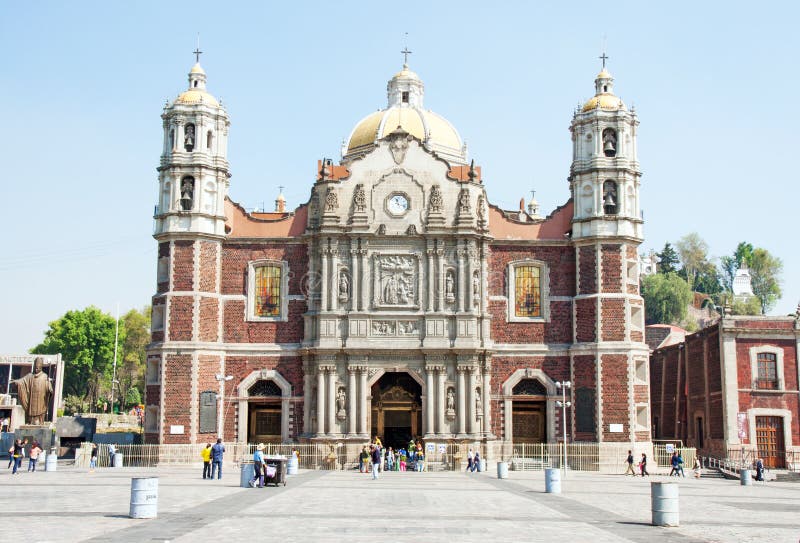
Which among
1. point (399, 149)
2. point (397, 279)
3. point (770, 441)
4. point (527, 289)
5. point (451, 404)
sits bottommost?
point (770, 441)

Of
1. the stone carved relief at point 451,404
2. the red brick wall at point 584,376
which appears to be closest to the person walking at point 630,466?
the red brick wall at point 584,376

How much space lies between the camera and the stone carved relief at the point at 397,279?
2044 inches

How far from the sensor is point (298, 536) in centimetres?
1905

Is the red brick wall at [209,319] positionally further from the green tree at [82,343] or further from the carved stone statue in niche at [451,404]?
the green tree at [82,343]

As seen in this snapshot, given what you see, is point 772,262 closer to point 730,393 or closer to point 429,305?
point 730,393

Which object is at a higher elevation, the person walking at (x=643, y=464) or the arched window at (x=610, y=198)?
the arched window at (x=610, y=198)

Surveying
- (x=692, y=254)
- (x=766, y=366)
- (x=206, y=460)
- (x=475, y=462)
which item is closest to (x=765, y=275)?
(x=692, y=254)

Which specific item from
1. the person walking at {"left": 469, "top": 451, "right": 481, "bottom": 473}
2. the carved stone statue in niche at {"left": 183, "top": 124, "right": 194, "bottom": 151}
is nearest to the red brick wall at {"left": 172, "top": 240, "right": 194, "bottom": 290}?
the carved stone statue in niche at {"left": 183, "top": 124, "right": 194, "bottom": 151}

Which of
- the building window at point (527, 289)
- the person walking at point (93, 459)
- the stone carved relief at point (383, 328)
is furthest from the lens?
the building window at point (527, 289)

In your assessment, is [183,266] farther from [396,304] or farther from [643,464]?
[643,464]

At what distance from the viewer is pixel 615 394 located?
5097 cm

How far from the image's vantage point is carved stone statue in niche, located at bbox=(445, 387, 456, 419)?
50.6m

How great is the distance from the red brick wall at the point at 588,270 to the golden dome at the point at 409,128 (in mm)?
15838

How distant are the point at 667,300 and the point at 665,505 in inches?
3872
